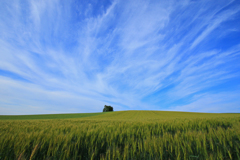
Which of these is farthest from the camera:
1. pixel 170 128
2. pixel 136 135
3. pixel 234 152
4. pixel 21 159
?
pixel 170 128

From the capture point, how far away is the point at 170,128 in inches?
143

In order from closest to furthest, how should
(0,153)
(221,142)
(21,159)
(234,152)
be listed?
(21,159)
(0,153)
(234,152)
(221,142)

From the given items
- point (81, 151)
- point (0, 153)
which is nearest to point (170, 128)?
point (81, 151)

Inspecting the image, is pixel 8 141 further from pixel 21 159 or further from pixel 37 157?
pixel 21 159

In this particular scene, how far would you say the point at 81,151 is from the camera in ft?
6.27

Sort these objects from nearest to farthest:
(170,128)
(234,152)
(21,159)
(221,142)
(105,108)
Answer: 1. (21,159)
2. (234,152)
3. (221,142)
4. (170,128)
5. (105,108)

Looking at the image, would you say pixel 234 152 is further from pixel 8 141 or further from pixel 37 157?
pixel 8 141

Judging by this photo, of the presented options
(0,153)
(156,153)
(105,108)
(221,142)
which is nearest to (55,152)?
(0,153)

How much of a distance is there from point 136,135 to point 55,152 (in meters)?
1.73

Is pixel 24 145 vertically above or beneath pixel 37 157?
above

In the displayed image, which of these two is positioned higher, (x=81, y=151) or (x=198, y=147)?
(x=198, y=147)

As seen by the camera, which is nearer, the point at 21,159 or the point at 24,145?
the point at 21,159

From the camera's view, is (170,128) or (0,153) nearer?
(0,153)

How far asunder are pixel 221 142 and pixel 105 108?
260ft
